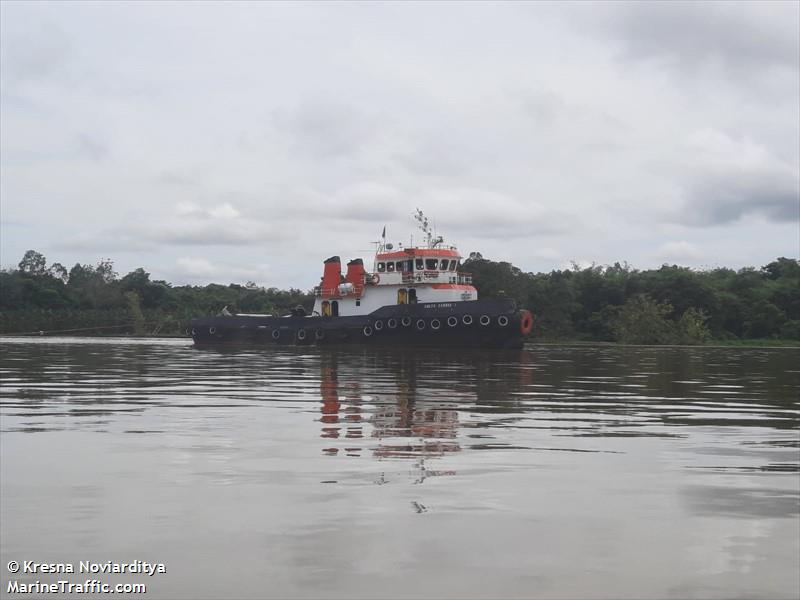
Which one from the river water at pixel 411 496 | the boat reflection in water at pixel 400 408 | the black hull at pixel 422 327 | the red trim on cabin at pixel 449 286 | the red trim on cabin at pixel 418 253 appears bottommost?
the river water at pixel 411 496

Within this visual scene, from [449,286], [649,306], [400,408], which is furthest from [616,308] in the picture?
[400,408]

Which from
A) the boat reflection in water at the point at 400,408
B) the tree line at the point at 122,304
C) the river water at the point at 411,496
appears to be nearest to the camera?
the river water at the point at 411,496

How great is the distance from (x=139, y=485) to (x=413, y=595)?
11.6ft

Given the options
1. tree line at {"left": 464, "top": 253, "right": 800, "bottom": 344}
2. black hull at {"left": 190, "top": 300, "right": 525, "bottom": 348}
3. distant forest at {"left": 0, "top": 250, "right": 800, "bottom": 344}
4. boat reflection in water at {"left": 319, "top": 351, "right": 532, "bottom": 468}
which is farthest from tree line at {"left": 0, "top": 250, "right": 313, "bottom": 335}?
boat reflection in water at {"left": 319, "top": 351, "right": 532, "bottom": 468}

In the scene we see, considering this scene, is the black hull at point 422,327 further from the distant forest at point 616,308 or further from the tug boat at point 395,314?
the distant forest at point 616,308

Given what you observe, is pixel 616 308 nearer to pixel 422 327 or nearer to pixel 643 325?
pixel 643 325

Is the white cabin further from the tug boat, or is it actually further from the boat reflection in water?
the boat reflection in water

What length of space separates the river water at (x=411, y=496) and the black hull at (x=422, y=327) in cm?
2629

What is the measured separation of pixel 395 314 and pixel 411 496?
1427 inches

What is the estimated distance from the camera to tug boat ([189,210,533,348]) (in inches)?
1633

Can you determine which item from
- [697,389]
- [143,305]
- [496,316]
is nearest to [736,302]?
[496,316]

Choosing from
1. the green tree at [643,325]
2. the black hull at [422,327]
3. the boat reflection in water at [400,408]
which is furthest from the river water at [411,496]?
the green tree at [643,325]

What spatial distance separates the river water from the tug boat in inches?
1045

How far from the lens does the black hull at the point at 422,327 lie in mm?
41219
